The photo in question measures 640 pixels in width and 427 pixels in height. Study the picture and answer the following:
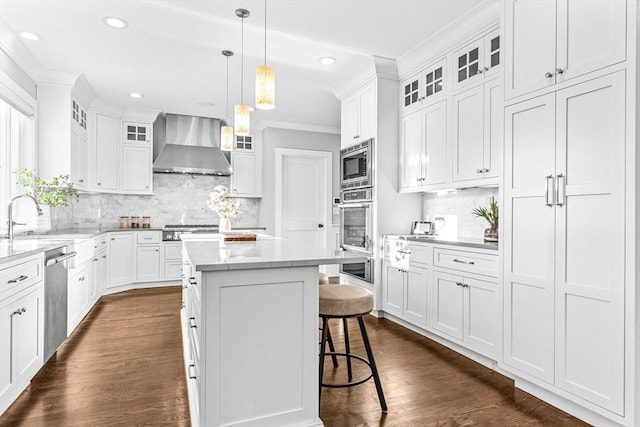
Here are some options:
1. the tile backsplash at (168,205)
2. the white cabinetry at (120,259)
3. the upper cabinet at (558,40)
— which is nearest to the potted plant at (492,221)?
the upper cabinet at (558,40)

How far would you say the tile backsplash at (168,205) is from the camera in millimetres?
5641

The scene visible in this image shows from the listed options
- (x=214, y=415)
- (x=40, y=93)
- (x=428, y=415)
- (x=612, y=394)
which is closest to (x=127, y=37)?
(x=40, y=93)

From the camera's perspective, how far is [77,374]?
260cm

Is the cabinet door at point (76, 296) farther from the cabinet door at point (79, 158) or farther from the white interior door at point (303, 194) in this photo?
the white interior door at point (303, 194)

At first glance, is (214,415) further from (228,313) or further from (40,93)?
(40,93)

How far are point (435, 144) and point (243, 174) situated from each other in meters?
3.60

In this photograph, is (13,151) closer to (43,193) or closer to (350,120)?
(43,193)

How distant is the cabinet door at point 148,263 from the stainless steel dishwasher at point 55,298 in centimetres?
242

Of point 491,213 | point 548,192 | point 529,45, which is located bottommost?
point 491,213

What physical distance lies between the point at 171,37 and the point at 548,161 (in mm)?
3120

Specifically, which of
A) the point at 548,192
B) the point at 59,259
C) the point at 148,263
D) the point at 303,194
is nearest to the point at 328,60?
the point at 548,192

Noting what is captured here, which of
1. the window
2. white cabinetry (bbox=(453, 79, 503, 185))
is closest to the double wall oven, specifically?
white cabinetry (bbox=(453, 79, 503, 185))

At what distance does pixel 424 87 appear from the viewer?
3729 millimetres

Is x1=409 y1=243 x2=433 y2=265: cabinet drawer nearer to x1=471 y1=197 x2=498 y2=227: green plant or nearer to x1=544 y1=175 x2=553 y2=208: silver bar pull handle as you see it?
x1=471 y1=197 x2=498 y2=227: green plant
